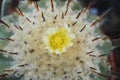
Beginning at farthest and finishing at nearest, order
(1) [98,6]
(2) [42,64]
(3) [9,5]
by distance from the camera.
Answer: (1) [98,6], (3) [9,5], (2) [42,64]

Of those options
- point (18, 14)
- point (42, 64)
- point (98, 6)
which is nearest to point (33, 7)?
point (18, 14)

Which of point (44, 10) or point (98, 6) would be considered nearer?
point (44, 10)

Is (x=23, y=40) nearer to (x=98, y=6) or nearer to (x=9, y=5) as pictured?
(x=9, y=5)

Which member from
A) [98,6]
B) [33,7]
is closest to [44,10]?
[33,7]

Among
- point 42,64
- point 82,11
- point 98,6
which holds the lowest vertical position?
point 42,64

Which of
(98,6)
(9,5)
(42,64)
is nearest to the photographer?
(42,64)

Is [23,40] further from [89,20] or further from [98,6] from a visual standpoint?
[98,6]

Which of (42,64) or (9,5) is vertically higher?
(9,5)
